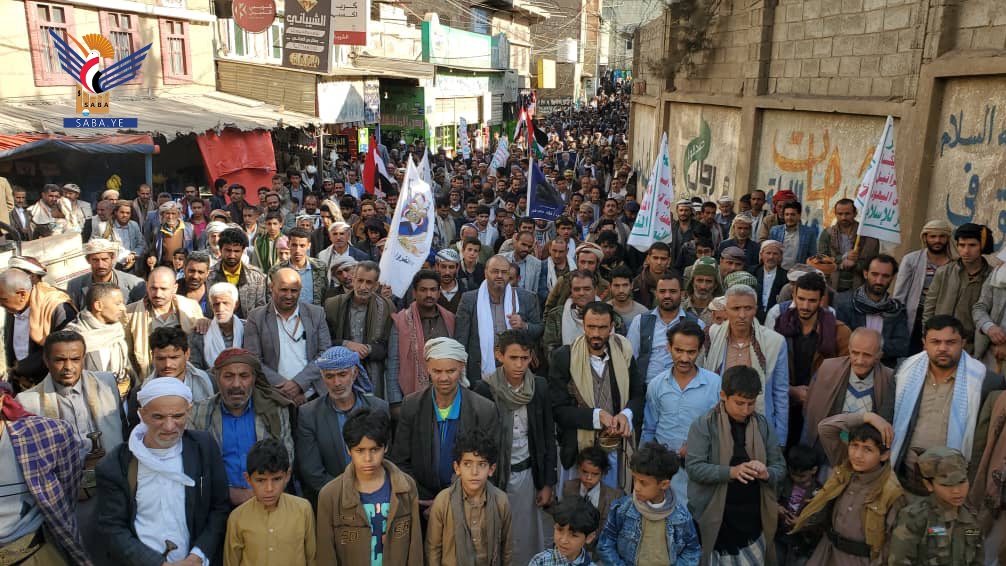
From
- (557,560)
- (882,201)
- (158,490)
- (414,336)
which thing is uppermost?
(882,201)

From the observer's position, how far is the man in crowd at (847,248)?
6.27 m

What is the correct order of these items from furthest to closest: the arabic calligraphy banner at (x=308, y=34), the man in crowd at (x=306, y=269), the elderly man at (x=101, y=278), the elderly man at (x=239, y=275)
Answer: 1. the arabic calligraphy banner at (x=308, y=34)
2. the man in crowd at (x=306, y=269)
3. the elderly man at (x=239, y=275)
4. the elderly man at (x=101, y=278)

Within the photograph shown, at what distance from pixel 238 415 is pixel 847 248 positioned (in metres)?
5.74

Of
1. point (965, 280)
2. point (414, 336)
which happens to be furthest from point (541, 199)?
point (965, 280)

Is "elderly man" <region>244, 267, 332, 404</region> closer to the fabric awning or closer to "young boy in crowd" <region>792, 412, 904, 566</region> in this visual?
"young boy in crowd" <region>792, 412, 904, 566</region>

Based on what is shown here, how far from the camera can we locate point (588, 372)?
436 cm

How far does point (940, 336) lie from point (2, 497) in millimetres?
4624

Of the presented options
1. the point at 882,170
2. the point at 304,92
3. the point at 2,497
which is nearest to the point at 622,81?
the point at 304,92

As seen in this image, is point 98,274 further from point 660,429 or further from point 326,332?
point 660,429

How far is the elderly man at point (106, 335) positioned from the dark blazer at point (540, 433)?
229 cm

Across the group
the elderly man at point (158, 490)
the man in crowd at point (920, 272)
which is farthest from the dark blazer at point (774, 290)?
the elderly man at point (158, 490)

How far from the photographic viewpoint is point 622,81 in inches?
2427

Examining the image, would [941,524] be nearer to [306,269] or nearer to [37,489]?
[37,489]

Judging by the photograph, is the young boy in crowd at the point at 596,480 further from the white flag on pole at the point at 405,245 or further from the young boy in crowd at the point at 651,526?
the white flag on pole at the point at 405,245
